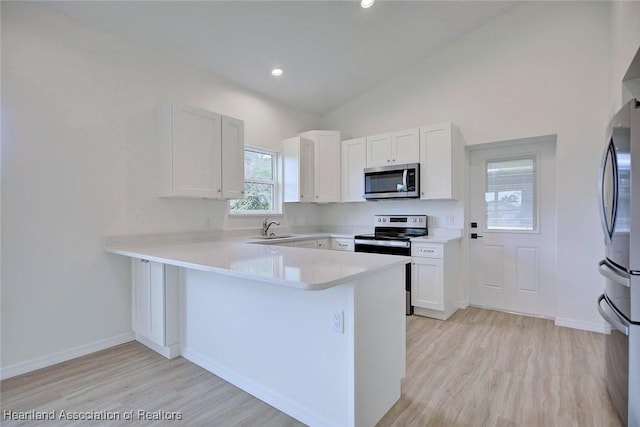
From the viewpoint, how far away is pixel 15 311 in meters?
2.40

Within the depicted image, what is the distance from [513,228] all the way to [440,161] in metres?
1.19

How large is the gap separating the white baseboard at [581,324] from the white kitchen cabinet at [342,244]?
94.0 inches

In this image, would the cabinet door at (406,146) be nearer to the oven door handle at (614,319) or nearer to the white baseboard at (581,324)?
the white baseboard at (581,324)

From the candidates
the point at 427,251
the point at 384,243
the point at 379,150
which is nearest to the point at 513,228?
the point at 427,251

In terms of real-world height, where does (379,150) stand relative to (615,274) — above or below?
above

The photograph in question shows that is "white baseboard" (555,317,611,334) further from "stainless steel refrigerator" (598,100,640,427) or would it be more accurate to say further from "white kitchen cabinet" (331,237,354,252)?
"white kitchen cabinet" (331,237,354,252)

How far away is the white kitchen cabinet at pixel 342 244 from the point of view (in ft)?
14.2

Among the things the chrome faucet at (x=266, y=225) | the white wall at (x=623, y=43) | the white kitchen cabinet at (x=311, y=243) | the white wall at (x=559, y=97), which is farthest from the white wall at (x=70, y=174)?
the white wall at (x=623, y=43)

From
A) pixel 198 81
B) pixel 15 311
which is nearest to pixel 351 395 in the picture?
pixel 15 311

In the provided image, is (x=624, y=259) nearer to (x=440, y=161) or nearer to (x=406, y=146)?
(x=440, y=161)

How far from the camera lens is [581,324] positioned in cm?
327

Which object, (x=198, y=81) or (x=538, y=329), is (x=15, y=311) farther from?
(x=538, y=329)

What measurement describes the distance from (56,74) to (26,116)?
16.8 inches

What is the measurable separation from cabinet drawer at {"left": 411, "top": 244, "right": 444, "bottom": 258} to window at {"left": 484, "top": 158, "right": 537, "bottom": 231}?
0.95 meters
